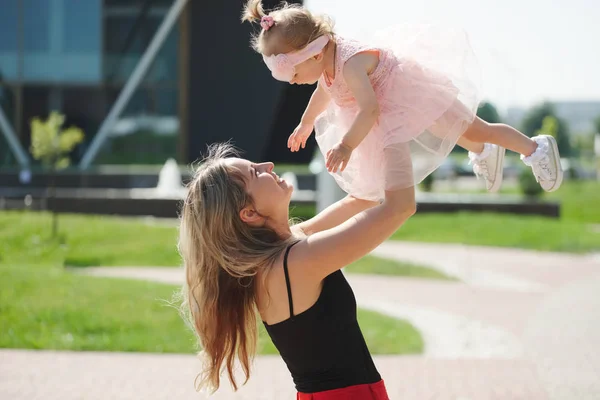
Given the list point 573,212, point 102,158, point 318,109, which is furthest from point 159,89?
point 318,109

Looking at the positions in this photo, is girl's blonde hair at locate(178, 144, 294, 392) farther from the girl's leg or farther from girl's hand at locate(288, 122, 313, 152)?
the girl's leg

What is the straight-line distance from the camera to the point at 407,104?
3090 mm

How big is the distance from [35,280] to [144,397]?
4.82 meters

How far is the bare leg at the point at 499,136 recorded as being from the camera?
3.35 meters

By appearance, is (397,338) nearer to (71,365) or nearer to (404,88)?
(71,365)

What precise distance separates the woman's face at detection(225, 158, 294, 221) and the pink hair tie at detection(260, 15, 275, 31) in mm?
528

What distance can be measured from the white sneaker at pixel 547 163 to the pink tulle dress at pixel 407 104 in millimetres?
393

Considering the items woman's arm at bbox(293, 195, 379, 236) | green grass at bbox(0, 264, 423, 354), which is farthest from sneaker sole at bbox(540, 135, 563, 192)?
green grass at bbox(0, 264, 423, 354)

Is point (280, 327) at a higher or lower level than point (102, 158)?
higher

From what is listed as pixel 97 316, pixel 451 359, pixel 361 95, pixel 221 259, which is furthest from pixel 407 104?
pixel 97 316

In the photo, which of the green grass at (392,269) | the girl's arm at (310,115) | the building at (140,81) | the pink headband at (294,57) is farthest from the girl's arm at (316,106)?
the building at (140,81)

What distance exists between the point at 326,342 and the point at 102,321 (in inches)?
256

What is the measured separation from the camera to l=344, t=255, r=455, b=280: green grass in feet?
46.2

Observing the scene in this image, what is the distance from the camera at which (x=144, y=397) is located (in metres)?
6.23
